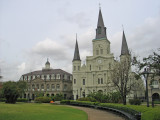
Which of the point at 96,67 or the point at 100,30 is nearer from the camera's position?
the point at 96,67

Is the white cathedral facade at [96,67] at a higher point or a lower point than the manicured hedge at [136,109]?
higher

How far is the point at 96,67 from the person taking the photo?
63.5 meters

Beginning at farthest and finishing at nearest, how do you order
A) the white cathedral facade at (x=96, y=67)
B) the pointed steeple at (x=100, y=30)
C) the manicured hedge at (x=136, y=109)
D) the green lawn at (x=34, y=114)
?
the pointed steeple at (x=100, y=30) < the white cathedral facade at (x=96, y=67) < the green lawn at (x=34, y=114) < the manicured hedge at (x=136, y=109)

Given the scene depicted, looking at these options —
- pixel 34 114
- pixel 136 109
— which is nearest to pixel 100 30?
pixel 136 109

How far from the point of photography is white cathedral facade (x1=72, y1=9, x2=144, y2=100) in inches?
2422

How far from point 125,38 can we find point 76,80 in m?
23.2

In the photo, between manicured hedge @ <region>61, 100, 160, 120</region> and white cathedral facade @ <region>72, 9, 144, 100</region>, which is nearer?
manicured hedge @ <region>61, 100, 160, 120</region>

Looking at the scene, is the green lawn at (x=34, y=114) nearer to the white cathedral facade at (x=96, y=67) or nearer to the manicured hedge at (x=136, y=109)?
the manicured hedge at (x=136, y=109)

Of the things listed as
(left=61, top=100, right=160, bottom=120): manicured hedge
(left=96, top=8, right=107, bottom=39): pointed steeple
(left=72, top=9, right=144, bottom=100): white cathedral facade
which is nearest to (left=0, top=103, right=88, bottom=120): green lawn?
(left=61, top=100, right=160, bottom=120): manicured hedge

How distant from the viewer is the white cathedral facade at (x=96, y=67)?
61.5 metres

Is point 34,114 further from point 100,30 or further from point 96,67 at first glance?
point 100,30

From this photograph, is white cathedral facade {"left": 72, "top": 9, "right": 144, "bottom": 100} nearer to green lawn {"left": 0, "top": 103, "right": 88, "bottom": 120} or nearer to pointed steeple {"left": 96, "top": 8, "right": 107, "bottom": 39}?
pointed steeple {"left": 96, "top": 8, "right": 107, "bottom": 39}

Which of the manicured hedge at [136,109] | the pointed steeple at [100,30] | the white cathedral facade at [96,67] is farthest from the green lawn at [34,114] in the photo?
the pointed steeple at [100,30]

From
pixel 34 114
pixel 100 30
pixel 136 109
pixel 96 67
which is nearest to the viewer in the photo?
pixel 136 109
